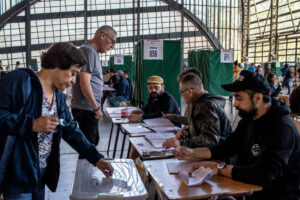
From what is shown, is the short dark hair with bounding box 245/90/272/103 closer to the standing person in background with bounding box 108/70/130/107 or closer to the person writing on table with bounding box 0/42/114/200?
the person writing on table with bounding box 0/42/114/200

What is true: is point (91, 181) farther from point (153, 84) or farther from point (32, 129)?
point (153, 84)

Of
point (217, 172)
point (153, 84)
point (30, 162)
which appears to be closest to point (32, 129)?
point (30, 162)

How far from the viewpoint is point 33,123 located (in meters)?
1.42

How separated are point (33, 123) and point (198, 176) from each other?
0.92 meters

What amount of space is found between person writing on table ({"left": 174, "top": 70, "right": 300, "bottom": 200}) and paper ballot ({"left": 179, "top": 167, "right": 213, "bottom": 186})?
0.38ft

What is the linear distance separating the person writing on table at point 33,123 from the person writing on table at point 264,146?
0.88m

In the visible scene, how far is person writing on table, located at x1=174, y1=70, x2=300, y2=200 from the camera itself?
177 cm

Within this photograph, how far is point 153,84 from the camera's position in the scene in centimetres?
442

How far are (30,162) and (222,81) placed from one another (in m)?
8.19

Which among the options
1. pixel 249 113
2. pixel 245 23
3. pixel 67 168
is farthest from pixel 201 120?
pixel 245 23

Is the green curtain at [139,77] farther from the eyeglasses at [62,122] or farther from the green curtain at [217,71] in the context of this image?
the eyeglasses at [62,122]

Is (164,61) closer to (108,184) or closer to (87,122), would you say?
(87,122)

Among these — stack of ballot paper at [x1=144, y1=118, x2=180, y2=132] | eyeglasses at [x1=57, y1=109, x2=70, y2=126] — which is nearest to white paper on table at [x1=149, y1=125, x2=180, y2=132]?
stack of ballot paper at [x1=144, y1=118, x2=180, y2=132]

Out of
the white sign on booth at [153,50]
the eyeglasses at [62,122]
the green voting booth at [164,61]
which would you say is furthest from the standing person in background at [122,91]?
the eyeglasses at [62,122]
